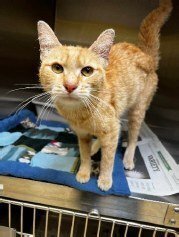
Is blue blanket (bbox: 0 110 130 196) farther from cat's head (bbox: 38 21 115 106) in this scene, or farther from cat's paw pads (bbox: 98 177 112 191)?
cat's head (bbox: 38 21 115 106)

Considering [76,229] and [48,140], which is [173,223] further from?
[48,140]

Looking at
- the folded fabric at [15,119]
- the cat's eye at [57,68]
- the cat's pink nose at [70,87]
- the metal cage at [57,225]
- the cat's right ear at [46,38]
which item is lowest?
the metal cage at [57,225]

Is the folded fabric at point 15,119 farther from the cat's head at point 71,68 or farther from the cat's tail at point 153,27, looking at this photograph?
the cat's tail at point 153,27

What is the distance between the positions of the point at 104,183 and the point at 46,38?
0.45 meters

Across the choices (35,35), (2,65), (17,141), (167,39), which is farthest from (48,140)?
(167,39)

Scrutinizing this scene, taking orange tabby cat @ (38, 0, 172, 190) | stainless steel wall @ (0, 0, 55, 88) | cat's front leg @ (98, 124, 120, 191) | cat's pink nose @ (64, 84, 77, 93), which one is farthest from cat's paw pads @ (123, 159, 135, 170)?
stainless steel wall @ (0, 0, 55, 88)

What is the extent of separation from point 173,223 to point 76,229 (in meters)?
0.36

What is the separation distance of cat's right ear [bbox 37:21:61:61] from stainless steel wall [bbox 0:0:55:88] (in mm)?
338

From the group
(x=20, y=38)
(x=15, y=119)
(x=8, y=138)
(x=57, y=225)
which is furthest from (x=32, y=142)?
(x=20, y=38)

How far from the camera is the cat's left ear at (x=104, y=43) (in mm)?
756

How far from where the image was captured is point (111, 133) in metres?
0.88

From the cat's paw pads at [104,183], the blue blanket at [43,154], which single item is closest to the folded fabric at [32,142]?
the blue blanket at [43,154]

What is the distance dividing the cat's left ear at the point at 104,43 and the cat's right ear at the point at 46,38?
11 cm

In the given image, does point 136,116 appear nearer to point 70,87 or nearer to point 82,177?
point 82,177
